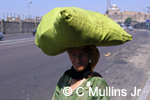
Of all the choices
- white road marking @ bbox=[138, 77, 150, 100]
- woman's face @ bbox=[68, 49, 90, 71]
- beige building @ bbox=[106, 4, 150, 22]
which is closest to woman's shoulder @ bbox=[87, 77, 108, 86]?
woman's face @ bbox=[68, 49, 90, 71]

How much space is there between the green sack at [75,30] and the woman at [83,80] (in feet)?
0.49

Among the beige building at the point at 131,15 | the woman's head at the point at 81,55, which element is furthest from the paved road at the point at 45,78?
the beige building at the point at 131,15

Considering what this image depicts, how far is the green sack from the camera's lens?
4.53 ft

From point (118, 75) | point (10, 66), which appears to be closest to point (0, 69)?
point (10, 66)

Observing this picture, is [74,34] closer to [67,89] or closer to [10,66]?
[67,89]

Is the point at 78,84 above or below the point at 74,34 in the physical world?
below

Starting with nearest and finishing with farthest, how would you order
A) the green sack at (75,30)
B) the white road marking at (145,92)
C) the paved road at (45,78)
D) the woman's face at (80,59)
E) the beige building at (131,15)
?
the green sack at (75,30) → the woman's face at (80,59) → the white road marking at (145,92) → the paved road at (45,78) → the beige building at (131,15)

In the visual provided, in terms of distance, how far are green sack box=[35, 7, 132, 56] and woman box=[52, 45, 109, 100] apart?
0.15 m

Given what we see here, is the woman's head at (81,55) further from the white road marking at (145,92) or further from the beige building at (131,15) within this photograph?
the beige building at (131,15)

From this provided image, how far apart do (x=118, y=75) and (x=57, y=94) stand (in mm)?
5204

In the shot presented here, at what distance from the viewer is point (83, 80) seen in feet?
6.00

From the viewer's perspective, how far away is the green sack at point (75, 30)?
138 centimetres

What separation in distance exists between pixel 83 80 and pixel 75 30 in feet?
1.84

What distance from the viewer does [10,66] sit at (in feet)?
26.1
